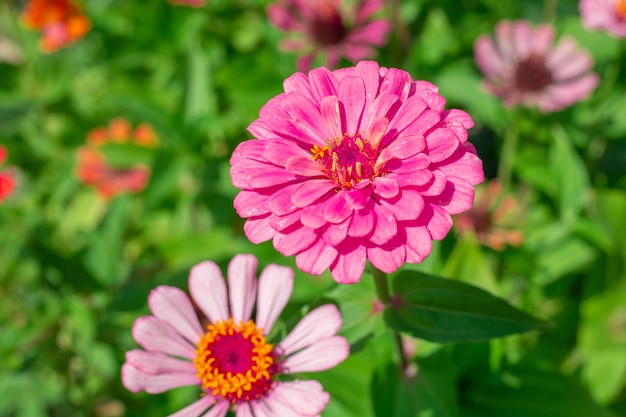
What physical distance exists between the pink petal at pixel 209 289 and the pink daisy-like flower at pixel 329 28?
0.93 meters

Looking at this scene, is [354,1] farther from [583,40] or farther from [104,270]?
[104,270]

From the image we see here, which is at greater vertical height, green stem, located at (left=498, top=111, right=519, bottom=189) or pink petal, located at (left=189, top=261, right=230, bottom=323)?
pink petal, located at (left=189, top=261, right=230, bottom=323)

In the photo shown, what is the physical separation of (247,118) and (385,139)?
113 cm

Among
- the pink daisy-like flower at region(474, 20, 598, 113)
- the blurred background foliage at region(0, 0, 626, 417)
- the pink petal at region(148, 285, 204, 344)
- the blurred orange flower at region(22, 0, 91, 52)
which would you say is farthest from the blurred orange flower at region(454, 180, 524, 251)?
the blurred orange flower at region(22, 0, 91, 52)

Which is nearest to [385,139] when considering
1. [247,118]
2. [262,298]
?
[262,298]

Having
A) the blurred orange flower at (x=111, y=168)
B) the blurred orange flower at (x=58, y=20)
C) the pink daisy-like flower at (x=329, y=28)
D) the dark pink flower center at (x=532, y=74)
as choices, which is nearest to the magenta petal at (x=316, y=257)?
the pink daisy-like flower at (x=329, y=28)

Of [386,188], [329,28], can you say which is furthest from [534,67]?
[386,188]

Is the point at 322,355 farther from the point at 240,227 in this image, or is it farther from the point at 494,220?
the point at 240,227

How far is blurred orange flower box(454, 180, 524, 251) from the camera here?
1697 mm

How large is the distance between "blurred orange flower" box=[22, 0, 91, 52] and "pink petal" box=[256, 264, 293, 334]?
1811 mm

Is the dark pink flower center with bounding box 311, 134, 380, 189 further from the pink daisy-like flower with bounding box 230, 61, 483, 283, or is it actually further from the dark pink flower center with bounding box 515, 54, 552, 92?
the dark pink flower center with bounding box 515, 54, 552, 92

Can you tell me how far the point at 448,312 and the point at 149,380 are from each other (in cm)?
43

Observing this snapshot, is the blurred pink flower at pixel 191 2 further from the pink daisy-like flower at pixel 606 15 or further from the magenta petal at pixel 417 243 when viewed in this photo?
the magenta petal at pixel 417 243

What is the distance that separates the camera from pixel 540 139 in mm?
2000
